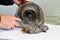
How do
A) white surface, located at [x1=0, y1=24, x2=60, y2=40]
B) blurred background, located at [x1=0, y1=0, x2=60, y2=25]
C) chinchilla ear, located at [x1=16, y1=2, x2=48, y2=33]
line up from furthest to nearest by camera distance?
blurred background, located at [x1=0, y1=0, x2=60, y2=25] < chinchilla ear, located at [x1=16, y1=2, x2=48, y2=33] < white surface, located at [x1=0, y1=24, x2=60, y2=40]

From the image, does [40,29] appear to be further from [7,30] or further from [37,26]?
[7,30]

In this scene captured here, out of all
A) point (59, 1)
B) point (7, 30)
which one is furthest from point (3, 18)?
point (59, 1)

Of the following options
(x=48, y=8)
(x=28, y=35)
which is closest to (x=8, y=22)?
(x=28, y=35)

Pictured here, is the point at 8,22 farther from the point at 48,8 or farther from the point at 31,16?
the point at 48,8

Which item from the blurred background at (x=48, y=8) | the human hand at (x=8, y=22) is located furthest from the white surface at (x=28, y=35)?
the blurred background at (x=48, y=8)

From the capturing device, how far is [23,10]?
692 mm

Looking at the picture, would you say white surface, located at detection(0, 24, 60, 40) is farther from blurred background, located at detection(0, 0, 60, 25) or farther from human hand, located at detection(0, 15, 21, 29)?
blurred background, located at detection(0, 0, 60, 25)

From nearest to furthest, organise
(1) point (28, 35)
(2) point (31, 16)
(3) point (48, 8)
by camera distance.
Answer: (1) point (28, 35) → (2) point (31, 16) → (3) point (48, 8)

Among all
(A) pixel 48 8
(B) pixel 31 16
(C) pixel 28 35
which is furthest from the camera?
(A) pixel 48 8

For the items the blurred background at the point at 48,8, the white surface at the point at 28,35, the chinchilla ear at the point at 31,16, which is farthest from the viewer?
the blurred background at the point at 48,8

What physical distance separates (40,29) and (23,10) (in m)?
0.12

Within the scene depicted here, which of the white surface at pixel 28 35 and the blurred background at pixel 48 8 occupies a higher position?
the blurred background at pixel 48 8

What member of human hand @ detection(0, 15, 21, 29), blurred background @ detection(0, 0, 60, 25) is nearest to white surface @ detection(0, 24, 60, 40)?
human hand @ detection(0, 15, 21, 29)

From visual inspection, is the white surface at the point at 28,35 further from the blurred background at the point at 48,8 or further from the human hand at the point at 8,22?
the blurred background at the point at 48,8
